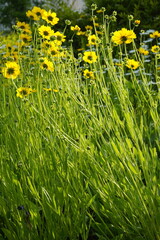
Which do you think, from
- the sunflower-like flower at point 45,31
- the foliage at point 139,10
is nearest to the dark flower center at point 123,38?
the sunflower-like flower at point 45,31

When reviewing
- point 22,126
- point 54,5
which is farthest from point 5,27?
point 22,126

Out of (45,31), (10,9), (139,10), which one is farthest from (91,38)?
(10,9)

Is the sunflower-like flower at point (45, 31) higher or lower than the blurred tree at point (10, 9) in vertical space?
lower

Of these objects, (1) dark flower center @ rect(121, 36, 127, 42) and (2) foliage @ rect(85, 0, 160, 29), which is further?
(2) foliage @ rect(85, 0, 160, 29)

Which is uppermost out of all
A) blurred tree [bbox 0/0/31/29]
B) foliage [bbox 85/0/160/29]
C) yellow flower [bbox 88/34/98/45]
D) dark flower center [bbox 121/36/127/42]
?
blurred tree [bbox 0/0/31/29]

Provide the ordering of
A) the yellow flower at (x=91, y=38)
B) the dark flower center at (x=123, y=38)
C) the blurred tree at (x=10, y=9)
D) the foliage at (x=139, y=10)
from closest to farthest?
the dark flower center at (x=123, y=38) → the yellow flower at (x=91, y=38) → the foliage at (x=139, y=10) → the blurred tree at (x=10, y=9)

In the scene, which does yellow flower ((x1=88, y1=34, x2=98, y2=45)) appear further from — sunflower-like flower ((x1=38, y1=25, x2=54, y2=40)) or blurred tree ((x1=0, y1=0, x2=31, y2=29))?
blurred tree ((x1=0, y1=0, x2=31, y2=29))

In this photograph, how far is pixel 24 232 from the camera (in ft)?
6.27

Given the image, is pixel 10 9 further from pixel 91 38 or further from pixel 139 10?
pixel 91 38

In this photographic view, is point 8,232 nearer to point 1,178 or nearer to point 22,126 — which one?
point 1,178

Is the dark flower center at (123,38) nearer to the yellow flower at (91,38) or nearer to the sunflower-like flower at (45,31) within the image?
the yellow flower at (91,38)

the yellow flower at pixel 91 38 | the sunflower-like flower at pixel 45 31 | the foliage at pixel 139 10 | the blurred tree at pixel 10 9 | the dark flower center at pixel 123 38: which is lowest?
the dark flower center at pixel 123 38

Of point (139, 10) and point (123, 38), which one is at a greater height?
point (139, 10)

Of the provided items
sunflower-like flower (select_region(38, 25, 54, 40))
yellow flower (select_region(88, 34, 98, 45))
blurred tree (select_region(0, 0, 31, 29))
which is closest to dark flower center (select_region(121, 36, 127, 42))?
yellow flower (select_region(88, 34, 98, 45))
